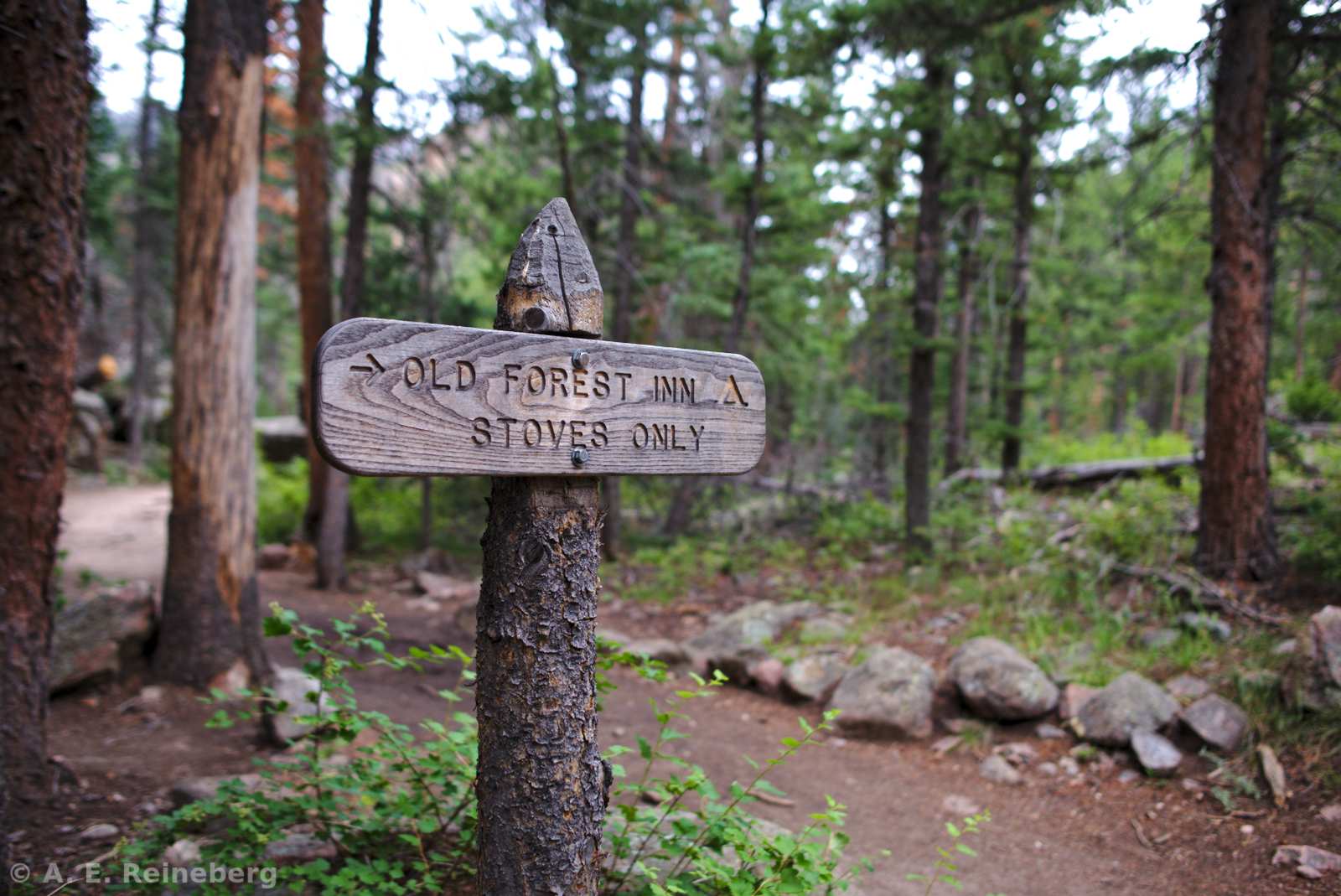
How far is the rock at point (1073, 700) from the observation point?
17.3 ft

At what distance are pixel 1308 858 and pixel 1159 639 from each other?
2.26m

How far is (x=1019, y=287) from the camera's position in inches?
451

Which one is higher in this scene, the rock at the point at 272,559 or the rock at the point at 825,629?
the rock at the point at 825,629

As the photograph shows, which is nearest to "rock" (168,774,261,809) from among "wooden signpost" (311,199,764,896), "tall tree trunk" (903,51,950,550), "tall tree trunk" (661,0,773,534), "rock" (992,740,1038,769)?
"wooden signpost" (311,199,764,896)

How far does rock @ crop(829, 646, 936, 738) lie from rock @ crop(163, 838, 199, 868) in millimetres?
3970

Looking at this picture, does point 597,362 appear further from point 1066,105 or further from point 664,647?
point 1066,105

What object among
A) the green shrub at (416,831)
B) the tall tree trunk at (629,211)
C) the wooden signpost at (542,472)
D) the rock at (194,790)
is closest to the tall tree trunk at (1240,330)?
the green shrub at (416,831)

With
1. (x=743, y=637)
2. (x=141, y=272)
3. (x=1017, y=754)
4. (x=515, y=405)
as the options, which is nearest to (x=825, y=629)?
(x=743, y=637)

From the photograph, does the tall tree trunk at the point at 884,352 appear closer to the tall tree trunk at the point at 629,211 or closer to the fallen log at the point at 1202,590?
the tall tree trunk at the point at 629,211

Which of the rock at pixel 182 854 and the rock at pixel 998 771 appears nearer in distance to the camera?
the rock at pixel 182 854

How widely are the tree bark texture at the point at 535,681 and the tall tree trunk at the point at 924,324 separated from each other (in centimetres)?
737

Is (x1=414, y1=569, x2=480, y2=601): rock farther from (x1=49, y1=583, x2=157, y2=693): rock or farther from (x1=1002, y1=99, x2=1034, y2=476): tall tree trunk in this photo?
(x1=1002, y1=99, x2=1034, y2=476): tall tree trunk

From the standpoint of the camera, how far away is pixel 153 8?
7.28 metres

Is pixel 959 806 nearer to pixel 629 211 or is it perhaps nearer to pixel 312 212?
pixel 629 211
